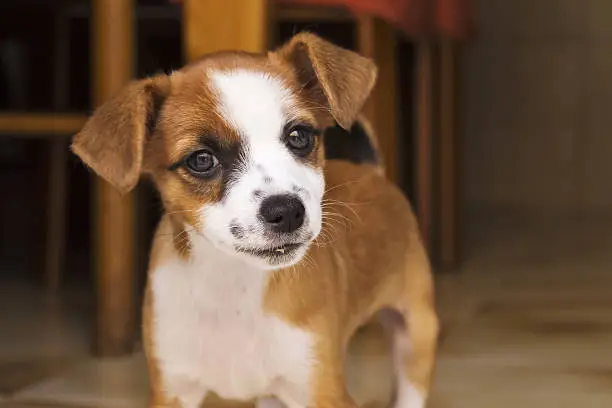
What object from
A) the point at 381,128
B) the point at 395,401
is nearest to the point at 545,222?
the point at 381,128

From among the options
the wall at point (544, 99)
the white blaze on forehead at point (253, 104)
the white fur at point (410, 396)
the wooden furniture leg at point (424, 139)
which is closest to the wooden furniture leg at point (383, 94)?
the wooden furniture leg at point (424, 139)

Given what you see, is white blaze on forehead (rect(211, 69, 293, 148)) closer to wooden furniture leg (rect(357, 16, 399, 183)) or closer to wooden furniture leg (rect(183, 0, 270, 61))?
wooden furniture leg (rect(183, 0, 270, 61))

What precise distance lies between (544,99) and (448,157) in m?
0.90

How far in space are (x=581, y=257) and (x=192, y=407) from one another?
1.55m

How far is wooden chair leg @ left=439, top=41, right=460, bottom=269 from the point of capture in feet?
6.88

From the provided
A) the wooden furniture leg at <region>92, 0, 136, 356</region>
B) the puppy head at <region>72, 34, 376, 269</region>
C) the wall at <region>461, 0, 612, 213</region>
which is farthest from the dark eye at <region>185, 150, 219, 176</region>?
the wall at <region>461, 0, 612, 213</region>

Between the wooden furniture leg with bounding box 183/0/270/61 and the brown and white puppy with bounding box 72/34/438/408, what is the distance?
20 centimetres

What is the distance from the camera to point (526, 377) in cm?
134

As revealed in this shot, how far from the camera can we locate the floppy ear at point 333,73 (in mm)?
941

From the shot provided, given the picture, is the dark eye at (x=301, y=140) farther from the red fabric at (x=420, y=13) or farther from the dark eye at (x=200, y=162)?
the red fabric at (x=420, y=13)

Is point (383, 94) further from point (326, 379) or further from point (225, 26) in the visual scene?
point (326, 379)

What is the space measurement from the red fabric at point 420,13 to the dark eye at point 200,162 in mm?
560

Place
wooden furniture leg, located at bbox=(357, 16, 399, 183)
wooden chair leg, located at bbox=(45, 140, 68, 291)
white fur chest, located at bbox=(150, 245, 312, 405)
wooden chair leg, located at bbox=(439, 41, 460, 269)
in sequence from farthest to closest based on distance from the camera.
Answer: wooden chair leg, located at bbox=(439, 41, 460, 269), wooden chair leg, located at bbox=(45, 140, 68, 291), wooden furniture leg, located at bbox=(357, 16, 399, 183), white fur chest, located at bbox=(150, 245, 312, 405)

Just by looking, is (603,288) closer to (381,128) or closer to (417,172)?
(417,172)
